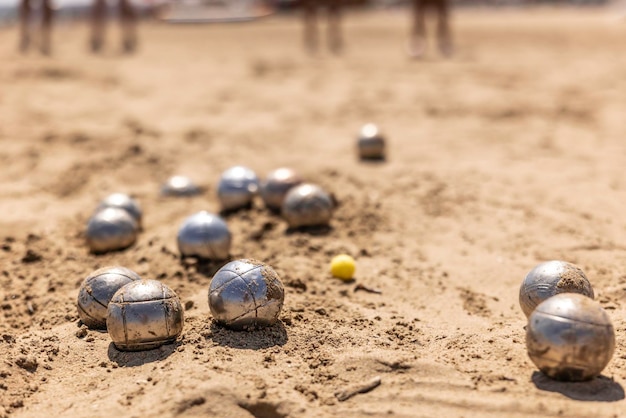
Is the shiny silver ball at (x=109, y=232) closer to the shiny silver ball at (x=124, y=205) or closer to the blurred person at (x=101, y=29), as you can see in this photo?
the shiny silver ball at (x=124, y=205)

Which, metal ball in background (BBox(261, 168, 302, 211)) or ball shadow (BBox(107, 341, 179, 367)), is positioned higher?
metal ball in background (BBox(261, 168, 302, 211))

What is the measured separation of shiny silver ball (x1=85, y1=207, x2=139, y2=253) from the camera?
23.2 ft

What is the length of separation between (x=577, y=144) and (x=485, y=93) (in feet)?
11.1

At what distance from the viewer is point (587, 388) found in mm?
4422

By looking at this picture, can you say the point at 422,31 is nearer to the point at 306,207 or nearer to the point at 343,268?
the point at 306,207

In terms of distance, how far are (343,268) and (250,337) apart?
1.61 m

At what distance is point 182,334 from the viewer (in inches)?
205

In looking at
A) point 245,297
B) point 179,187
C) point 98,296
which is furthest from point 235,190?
point 245,297

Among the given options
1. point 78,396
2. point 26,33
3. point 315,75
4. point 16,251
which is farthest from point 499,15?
point 78,396

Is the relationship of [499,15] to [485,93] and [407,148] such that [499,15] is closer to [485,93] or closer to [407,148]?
[485,93]

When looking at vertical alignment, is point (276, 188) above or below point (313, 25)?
below

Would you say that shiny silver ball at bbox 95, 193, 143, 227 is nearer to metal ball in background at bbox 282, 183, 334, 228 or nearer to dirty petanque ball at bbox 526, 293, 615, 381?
metal ball in background at bbox 282, 183, 334, 228

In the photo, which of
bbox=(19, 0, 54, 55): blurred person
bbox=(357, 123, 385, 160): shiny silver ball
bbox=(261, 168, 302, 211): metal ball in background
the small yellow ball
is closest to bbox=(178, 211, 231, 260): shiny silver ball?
the small yellow ball

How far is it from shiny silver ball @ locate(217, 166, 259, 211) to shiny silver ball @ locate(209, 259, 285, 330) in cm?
290
